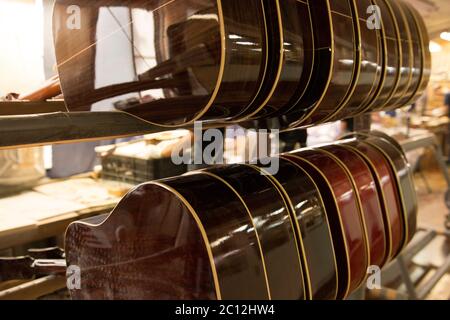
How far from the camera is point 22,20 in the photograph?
171 cm

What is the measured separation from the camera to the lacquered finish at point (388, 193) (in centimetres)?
91

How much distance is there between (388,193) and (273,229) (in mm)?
441

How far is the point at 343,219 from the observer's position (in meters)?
0.76

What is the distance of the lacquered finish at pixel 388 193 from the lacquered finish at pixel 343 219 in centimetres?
13

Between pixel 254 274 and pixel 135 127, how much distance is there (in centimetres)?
28

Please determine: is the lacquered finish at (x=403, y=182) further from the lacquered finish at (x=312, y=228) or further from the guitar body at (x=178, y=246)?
the guitar body at (x=178, y=246)

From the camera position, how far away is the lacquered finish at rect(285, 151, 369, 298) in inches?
29.9

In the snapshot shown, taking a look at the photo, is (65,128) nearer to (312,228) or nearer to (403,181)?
(312,228)

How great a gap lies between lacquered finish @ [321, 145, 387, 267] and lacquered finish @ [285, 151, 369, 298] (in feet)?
0.09

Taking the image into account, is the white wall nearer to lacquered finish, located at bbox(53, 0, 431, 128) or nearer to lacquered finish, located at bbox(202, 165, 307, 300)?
lacquered finish, located at bbox(53, 0, 431, 128)

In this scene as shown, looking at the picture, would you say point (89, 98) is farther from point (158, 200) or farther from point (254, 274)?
point (254, 274)

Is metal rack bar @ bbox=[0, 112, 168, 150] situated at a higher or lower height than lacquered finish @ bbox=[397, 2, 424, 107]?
lower

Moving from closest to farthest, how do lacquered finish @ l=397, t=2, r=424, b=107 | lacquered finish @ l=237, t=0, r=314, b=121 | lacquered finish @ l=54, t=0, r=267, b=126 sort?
lacquered finish @ l=54, t=0, r=267, b=126 < lacquered finish @ l=237, t=0, r=314, b=121 < lacquered finish @ l=397, t=2, r=424, b=107

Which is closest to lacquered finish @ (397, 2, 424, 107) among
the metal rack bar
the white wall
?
the metal rack bar
